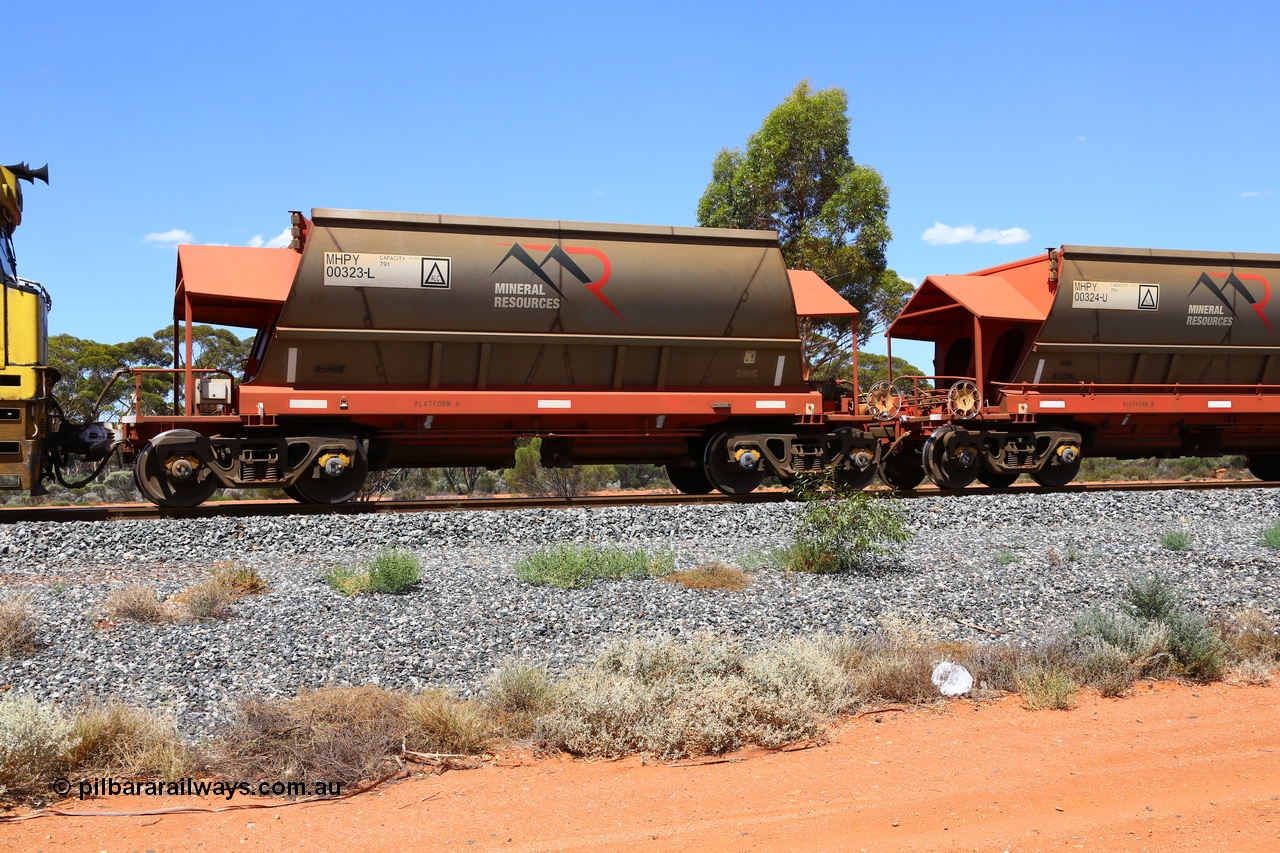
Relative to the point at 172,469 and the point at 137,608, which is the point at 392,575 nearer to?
the point at 137,608

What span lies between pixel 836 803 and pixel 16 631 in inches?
208

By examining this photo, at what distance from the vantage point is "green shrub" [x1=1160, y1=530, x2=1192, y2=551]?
986cm

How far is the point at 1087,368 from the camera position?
53.2 ft

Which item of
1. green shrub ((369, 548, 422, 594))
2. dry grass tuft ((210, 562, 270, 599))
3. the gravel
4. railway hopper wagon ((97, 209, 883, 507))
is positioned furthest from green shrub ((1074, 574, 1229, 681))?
railway hopper wagon ((97, 209, 883, 507))

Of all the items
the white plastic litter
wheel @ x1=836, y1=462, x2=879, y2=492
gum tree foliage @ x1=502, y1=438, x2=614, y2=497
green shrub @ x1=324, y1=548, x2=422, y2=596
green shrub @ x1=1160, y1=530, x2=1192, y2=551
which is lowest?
gum tree foliage @ x1=502, y1=438, x2=614, y2=497

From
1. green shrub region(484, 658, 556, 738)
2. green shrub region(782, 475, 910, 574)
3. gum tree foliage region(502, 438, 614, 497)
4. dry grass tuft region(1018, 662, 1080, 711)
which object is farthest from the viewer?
gum tree foliage region(502, 438, 614, 497)

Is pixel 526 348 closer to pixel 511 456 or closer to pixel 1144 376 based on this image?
pixel 511 456

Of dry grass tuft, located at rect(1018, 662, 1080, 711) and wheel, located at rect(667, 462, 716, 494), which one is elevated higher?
wheel, located at rect(667, 462, 716, 494)

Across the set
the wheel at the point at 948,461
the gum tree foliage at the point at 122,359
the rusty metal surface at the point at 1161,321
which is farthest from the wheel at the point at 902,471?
the gum tree foliage at the point at 122,359

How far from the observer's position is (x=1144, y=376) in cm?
1658

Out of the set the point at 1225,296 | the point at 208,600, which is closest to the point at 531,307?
the point at 208,600

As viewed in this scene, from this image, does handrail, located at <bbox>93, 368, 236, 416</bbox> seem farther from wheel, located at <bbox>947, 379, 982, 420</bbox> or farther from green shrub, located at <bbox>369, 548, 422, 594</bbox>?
wheel, located at <bbox>947, 379, 982, 420</bbox>

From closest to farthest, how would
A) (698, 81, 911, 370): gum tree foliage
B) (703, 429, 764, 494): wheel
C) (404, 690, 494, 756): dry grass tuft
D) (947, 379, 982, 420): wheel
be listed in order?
1. (404, 690, 494, 756): dry grass tuft
2. (703, 429, 764, 494): wheel
3. (947, 379, 982, 420): wheel
4. (698, 81, 911, 370): gum tree foliage

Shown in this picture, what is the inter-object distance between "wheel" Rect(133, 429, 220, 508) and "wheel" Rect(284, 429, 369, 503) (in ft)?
3.54
